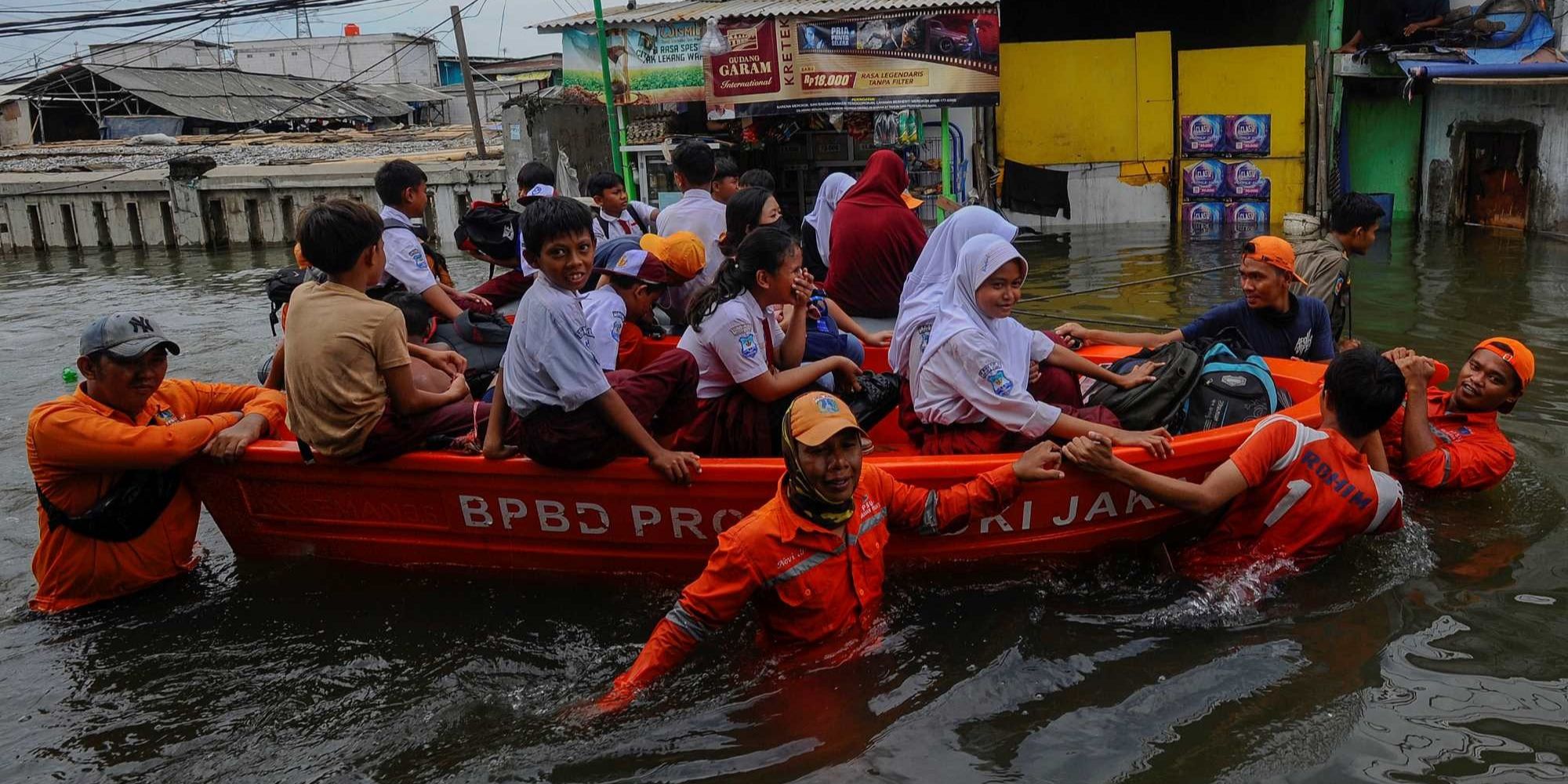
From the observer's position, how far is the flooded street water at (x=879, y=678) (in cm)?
356

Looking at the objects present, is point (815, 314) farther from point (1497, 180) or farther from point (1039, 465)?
point (1497, 180)

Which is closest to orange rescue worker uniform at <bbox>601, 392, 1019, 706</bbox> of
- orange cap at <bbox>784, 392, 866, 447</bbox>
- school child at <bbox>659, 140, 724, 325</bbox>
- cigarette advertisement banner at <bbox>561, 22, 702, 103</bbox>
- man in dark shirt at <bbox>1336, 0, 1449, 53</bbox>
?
orange cap at <bbox>784, 392, 866, 447</bbox>

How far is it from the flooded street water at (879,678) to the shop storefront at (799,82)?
7.96 metres

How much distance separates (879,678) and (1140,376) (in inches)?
69.4

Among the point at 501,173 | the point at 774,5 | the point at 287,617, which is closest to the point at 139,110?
the point at 501,173

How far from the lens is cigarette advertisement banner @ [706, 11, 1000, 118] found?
12297mm

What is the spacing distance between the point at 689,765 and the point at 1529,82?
1171 centimetres

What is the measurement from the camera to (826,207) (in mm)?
7598

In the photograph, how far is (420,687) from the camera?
425 centimetres

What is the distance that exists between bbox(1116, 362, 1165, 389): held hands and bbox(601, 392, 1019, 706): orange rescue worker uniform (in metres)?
1.09

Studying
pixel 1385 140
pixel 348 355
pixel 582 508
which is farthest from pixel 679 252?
pixel 1385 140

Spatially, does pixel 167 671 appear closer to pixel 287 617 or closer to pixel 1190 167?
pixel 287 617

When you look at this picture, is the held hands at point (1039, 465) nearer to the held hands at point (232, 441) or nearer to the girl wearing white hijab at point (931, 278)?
the girl wearing white hijab at point (931, 278)

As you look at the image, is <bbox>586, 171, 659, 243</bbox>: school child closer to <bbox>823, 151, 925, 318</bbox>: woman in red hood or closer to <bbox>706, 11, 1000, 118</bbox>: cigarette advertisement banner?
<bbox>823, 151, 925, 318</bbox>: woman in red hood
